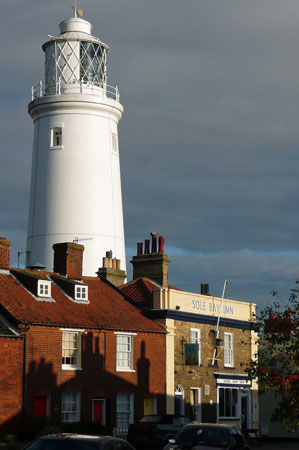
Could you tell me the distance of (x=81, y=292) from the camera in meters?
42.9

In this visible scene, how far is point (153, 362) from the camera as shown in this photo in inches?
1747

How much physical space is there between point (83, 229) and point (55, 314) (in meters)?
15.0

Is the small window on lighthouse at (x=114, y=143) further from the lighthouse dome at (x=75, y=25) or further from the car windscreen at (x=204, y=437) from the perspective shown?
the car windscreen at (x=204, y=437)

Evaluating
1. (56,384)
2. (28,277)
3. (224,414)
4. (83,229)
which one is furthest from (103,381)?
(83,229)

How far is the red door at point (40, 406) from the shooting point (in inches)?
1483

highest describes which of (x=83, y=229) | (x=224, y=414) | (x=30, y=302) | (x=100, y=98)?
(x=100, y=98)

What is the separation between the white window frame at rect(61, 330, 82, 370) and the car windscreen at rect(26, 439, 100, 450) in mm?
21574

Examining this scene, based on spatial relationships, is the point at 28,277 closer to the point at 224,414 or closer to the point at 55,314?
the point at 55,314

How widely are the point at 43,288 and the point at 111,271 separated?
8.82 meters

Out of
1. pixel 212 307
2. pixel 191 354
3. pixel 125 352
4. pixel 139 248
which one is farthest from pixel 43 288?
pixel 212 307

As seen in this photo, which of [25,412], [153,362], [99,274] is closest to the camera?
[25,412]

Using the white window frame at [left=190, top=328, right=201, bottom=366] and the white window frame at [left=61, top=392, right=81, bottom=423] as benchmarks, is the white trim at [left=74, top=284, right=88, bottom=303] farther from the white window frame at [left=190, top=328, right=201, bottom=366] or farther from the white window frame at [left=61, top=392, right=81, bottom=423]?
the white window frame at [left=190, top=328, right=201, bottom=366]

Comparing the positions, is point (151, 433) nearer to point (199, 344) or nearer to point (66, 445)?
point (199, 344)

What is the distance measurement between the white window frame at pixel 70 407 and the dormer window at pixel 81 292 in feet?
17.5
